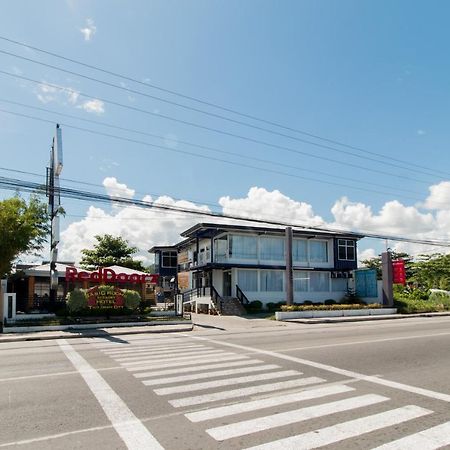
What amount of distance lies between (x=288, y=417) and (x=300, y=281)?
109 feet

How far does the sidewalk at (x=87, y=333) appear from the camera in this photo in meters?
17.4

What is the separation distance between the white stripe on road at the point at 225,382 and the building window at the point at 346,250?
32974 mm

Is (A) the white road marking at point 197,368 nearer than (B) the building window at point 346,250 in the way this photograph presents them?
Yes

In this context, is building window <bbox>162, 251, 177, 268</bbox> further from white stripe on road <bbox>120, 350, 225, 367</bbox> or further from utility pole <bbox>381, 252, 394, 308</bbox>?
white stripe on road <bbox>120, 350, 225, 367</bbox>

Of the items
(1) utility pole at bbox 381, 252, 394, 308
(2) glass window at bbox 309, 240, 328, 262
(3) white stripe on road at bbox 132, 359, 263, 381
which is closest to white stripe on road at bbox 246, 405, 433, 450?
(3) white stripe on road at bbox 132, 359, 263, 381

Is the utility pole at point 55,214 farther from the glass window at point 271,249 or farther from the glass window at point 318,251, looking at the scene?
the glass window at point 318,251

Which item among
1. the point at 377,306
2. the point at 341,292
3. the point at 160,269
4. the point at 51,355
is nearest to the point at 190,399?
the point at 51,355

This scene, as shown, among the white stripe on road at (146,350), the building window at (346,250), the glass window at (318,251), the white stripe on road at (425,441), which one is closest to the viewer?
the white stripe on road at (425,441)

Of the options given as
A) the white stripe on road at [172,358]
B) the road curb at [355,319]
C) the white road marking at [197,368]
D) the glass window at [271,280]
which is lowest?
the road curb at [355,319]

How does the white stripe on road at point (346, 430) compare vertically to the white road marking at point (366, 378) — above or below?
above

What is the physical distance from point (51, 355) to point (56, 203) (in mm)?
16448

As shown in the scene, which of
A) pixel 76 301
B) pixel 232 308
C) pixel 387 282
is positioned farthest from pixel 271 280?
pixel 76 301

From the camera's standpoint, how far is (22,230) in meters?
21.8

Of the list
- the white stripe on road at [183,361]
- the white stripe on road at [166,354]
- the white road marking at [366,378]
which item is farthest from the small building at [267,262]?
the white road marking at [366,378]
